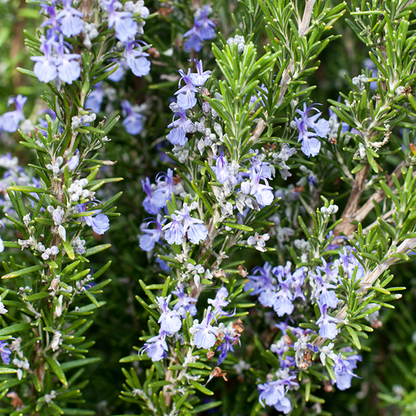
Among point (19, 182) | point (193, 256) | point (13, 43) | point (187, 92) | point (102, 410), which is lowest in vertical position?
point (102, 410)

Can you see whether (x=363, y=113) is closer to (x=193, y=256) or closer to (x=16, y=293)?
(x=193, y=256)

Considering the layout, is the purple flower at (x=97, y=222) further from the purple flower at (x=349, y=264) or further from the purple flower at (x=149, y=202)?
the purple flower at (x=349, y=264)

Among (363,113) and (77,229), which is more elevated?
(363,113)

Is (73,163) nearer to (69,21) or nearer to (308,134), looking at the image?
(69,21)

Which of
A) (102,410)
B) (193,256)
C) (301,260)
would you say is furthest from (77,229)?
(102,410)

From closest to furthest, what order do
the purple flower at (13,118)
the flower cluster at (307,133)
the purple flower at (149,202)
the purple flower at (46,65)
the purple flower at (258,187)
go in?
1. the purple flower at (46,65)
2. the purple flower at (258,187)
3. the flower cluster at (307,133)
4. the purple flower at (149,202)
5. the purple flower at (13,118)

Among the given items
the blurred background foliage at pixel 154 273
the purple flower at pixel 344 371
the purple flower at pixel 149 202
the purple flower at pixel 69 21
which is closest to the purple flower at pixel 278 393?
the purple flower at pixel 344 371
